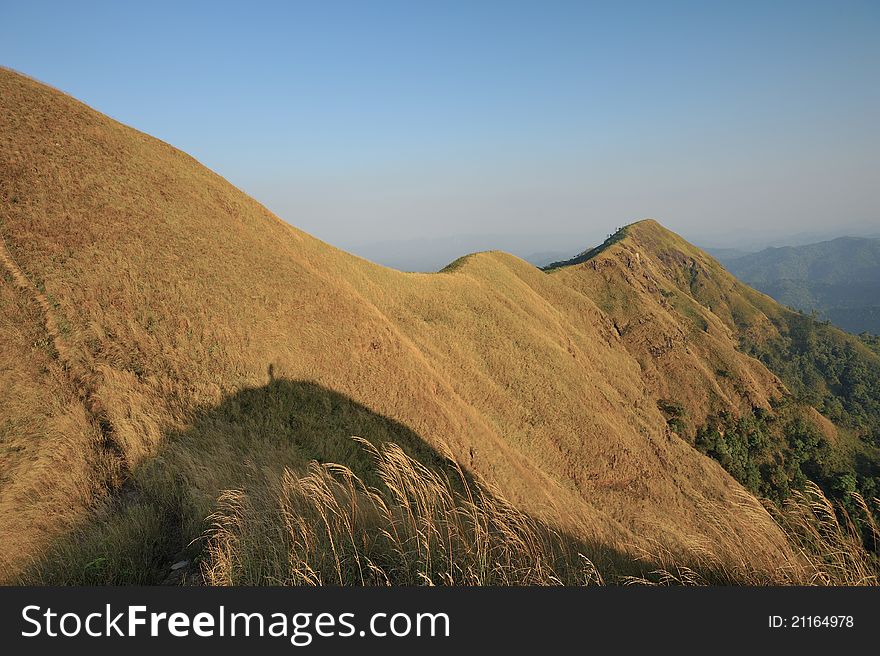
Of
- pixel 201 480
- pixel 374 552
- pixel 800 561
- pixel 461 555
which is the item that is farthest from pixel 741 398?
pixel 201 480

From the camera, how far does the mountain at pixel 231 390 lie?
5895 millimetres

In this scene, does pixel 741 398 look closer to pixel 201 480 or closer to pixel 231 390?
pixel 231 390

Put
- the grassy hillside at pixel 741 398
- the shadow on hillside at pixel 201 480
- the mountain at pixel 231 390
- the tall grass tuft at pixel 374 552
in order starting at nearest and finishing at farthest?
the tall grass tuft at pixel 374 552 → the shadow on hillside at pixel 201 480 → the mountain at pixel 231 390 → the grassy hillside at pixel 741 398

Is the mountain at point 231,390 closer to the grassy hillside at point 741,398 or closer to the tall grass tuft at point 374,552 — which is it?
the tall grass tuft at point 374,552

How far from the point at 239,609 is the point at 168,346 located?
13661 mm

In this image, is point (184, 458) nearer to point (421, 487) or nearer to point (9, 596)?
point (9, 596)

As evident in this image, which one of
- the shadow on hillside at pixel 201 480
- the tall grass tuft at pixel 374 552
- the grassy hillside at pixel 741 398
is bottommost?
the grassy hillside at pixel 741 398

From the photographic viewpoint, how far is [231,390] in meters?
14.8

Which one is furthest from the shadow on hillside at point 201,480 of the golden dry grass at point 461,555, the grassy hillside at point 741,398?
the grassy hillside at point 741,398

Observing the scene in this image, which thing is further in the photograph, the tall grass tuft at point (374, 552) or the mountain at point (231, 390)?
the mountain at point (231, 390)

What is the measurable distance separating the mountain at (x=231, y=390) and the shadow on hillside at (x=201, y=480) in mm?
45

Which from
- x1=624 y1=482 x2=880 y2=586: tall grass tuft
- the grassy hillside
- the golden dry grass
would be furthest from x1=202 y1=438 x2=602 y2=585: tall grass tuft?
the grassy hillside

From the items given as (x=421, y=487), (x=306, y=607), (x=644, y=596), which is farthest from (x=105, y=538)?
(x=644, y=596)

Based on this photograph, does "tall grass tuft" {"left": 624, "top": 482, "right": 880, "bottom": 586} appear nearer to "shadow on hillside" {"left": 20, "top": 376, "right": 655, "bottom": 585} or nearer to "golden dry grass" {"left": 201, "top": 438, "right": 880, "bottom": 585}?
"golden dry grass" {"left": 201, "top": 438, "right": 880, "bottom": 585}
